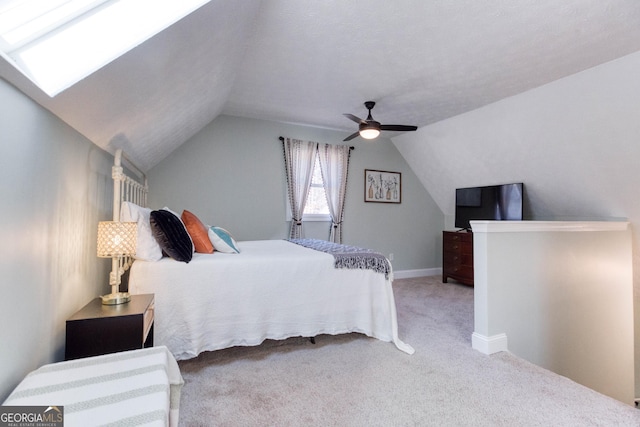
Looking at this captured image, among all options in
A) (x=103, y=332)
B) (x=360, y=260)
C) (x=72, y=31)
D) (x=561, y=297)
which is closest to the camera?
(x=72, y=31)

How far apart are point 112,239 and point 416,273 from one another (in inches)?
191

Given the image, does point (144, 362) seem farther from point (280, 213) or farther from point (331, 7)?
point (280, 213)

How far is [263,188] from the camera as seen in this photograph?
4.39 m

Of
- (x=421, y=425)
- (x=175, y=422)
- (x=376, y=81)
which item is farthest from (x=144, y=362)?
(x=376, y=81)

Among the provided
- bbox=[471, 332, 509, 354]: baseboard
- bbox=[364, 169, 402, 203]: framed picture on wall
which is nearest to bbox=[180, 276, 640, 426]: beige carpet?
bbox=[471, 332, 509, 354]: baseboard

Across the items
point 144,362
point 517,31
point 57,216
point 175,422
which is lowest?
point 175,422

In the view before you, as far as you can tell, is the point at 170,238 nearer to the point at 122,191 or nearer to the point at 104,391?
the point at 122,191

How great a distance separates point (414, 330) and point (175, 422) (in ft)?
7.45

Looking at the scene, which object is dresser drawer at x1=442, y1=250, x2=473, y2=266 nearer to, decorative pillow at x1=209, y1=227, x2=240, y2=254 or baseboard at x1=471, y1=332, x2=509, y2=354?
baseboard at x1=471, y1=332, x2=509, y2=354

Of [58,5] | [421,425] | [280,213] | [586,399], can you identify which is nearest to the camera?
[58,5]

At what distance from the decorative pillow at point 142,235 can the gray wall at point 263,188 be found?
2.00 metres

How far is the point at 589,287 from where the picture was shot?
3107 mm

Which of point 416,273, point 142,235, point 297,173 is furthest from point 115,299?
point 416,273

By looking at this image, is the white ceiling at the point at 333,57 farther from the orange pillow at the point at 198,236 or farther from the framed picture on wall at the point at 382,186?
the framed picture on wall at the point at 382,186
